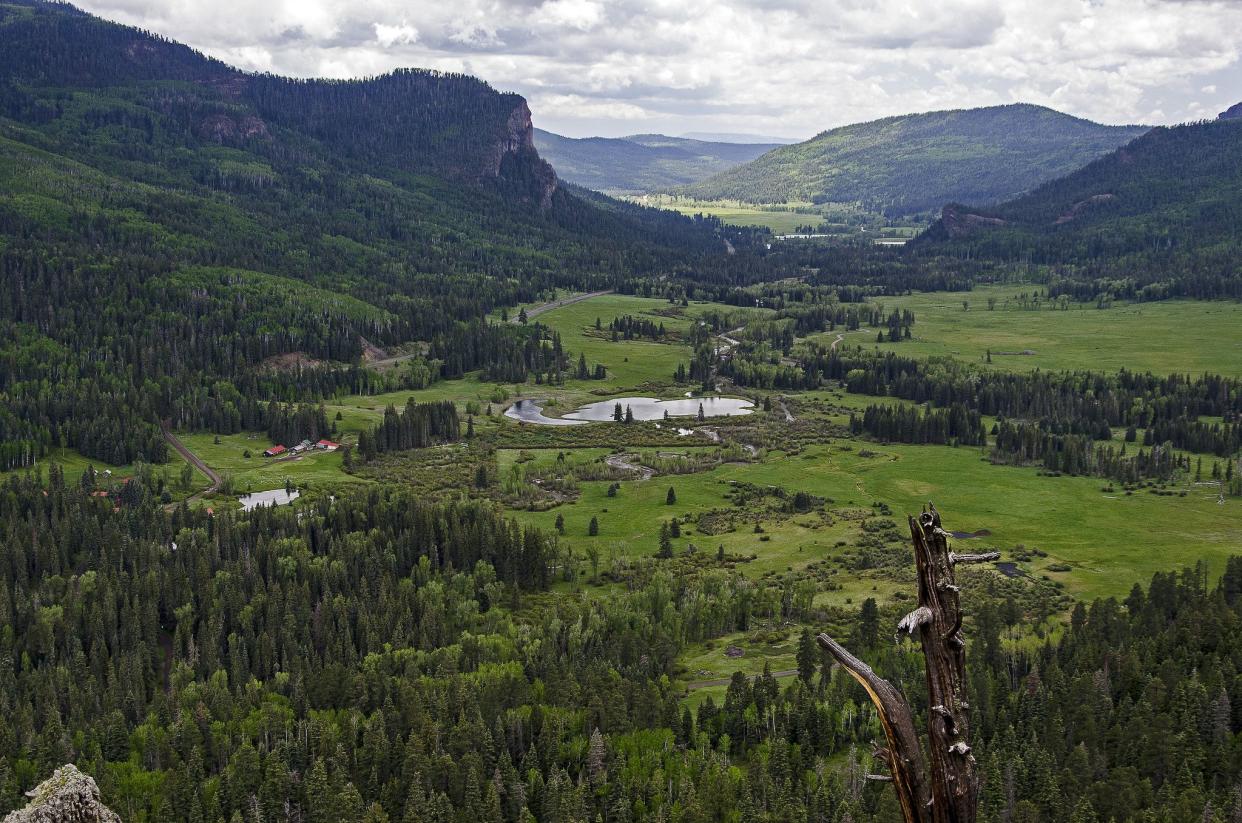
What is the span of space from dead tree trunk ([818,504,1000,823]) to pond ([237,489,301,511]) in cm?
17247

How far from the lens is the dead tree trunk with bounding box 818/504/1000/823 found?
16.3m

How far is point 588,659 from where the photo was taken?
117562 millimetres

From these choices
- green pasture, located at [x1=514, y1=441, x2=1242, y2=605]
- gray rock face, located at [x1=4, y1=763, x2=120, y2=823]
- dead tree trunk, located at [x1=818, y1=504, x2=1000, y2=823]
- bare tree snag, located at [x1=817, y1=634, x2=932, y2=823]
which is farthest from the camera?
green pasture, located at [x1=514, y1=441, x2=1242, y2=605]

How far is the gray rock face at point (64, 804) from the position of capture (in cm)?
2880

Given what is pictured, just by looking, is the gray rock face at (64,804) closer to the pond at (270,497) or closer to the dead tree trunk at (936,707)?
the dead tree trunk at (936,707)

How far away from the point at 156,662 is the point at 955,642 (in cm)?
11841

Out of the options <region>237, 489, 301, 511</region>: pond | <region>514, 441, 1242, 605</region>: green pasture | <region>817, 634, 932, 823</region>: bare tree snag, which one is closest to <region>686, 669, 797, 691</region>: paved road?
<region>514, 441, 1242, 605</region>: green pasture

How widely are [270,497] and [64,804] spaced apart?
166357 mm

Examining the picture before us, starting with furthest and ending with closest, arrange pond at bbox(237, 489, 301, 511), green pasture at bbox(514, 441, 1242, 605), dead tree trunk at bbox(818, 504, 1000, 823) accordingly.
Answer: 1. pond at bbox(237, 489, 301, 511)
2. green pasture at bbox(514, 441, 1242, 605)
3. dead tree trunk at bbox(818, 504, 1000, 823)

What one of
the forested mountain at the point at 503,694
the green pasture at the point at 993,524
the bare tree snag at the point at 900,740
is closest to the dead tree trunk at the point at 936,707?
the bare tree snag at the point at 900,740

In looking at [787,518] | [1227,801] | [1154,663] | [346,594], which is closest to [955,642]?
[1227,801]

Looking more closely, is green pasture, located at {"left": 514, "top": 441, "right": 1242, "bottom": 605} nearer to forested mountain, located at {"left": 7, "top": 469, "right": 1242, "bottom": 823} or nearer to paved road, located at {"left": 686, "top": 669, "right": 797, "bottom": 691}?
forested mountain, located at {"left": 7, "top": 469, "right": 1242, "bottom": 823}

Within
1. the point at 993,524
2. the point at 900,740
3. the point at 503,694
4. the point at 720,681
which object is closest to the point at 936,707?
the point at 900,740

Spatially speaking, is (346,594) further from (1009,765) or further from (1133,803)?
(1133,803)
